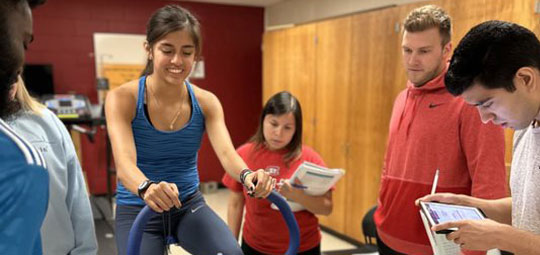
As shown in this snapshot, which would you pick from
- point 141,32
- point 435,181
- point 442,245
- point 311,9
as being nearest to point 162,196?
point 442,245

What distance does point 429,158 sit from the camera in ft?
5.10

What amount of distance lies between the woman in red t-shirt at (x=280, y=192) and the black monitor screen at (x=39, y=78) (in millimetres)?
3608

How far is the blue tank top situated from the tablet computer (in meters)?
0.82

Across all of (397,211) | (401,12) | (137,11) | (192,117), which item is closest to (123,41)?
(137,11)

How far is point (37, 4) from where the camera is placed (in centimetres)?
81

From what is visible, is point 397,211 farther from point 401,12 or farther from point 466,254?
point 401,12

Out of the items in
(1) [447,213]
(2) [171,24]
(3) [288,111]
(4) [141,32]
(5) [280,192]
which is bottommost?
(5) [280,192]

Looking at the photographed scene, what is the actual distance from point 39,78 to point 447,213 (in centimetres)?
476

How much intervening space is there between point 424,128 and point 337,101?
2284 millimetres

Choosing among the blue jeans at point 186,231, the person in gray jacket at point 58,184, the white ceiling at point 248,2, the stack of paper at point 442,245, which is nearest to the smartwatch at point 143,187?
the blue jeans at point 186,231

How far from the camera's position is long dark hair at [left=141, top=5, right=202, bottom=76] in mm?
1357

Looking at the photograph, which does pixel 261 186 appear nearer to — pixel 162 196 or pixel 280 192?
pixel 162 196

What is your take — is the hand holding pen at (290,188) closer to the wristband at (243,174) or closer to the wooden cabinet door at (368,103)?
the wristband at (243,174)

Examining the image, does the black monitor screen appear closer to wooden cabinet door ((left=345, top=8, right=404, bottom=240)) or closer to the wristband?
wooden cabinet door ((left=345, top=8, right=404, bottom=240))
